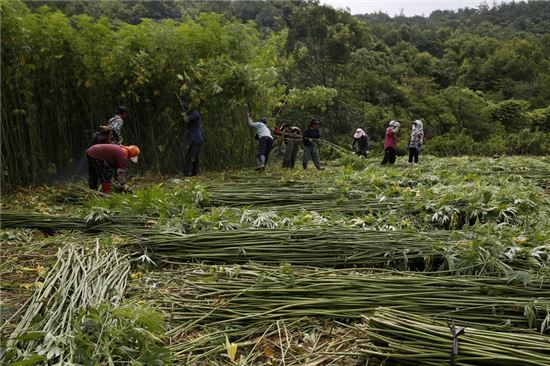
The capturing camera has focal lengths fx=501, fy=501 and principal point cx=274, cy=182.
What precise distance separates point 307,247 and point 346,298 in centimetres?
82

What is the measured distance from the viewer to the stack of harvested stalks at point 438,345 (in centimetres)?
193

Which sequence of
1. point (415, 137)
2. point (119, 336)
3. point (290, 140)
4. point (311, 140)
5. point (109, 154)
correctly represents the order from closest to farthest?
point (119, 336) → point (109, 154) → point (311, 140) → point (290, 140) → point (415, 137)

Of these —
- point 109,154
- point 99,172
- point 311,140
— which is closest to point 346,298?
point 109,154

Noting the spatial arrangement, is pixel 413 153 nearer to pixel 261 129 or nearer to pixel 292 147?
pixel 292 147

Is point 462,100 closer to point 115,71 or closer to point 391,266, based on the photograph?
point 115,71

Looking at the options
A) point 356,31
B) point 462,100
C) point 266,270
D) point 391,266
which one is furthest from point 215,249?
point 356,31

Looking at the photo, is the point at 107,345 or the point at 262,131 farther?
the point at 262,131

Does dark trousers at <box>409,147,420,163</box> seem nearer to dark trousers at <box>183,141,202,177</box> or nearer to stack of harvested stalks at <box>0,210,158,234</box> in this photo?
dark trousers at <box>183,141,202,177</box>

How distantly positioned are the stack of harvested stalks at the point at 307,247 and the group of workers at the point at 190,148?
2954 mm

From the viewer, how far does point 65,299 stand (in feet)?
8.33

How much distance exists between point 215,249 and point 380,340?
163 cm

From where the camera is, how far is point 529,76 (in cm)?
2439

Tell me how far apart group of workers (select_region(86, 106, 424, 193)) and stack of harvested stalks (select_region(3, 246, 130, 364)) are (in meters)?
3.15

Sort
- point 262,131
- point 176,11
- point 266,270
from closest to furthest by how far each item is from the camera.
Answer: point 266,270
point 262,131
point 176,11
